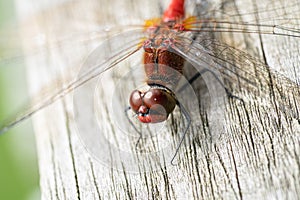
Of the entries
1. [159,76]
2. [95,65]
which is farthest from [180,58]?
[95,65]

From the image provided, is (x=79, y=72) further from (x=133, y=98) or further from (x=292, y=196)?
(x=292, y=196)

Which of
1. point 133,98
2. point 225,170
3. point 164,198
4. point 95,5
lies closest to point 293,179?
point 225,170

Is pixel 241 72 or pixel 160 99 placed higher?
pixel 241 72

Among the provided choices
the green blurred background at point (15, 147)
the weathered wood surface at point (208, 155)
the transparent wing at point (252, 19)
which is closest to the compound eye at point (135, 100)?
the weathered wood surface at point (208, 155)

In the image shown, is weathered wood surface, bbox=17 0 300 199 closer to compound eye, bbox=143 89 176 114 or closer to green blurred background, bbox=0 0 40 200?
compound eye, bbox=143 89 176 114

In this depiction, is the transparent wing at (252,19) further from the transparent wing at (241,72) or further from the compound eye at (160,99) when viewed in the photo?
the compound eye at (160,99)

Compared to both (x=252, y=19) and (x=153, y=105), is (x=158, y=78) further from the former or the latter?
(x=252, y=19)

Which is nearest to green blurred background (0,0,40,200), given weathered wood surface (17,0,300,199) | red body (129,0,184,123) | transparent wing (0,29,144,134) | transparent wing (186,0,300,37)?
transparent wing (0,29,144,134)
